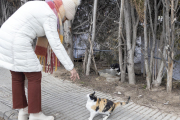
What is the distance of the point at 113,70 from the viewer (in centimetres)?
637

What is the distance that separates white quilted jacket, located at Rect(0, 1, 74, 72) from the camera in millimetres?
2391

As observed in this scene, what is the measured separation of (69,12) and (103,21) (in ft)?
11.4

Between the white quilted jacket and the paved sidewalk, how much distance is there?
1214 mm

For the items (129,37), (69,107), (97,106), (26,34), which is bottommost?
(69,107)

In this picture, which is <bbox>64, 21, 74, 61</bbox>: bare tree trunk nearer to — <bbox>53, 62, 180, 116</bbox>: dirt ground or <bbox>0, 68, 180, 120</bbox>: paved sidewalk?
<bbox>53, 62, 180, 116</bbox>: dirt ground

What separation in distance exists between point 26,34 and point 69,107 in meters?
1.78

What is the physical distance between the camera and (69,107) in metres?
3.60

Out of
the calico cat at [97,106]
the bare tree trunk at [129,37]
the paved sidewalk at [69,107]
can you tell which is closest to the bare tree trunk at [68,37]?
the paved sidewalk at [69,107]

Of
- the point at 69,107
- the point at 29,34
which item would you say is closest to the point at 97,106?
the point at 69,107

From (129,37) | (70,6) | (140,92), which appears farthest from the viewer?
(129,37)

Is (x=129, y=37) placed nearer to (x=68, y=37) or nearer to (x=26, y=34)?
(x=68, y=37)

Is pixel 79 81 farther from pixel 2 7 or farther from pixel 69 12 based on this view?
pixel 2 7

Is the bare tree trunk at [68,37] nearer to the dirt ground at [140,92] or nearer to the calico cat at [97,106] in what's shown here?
the dirt ground at [140,92]

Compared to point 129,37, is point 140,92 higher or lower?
lower
